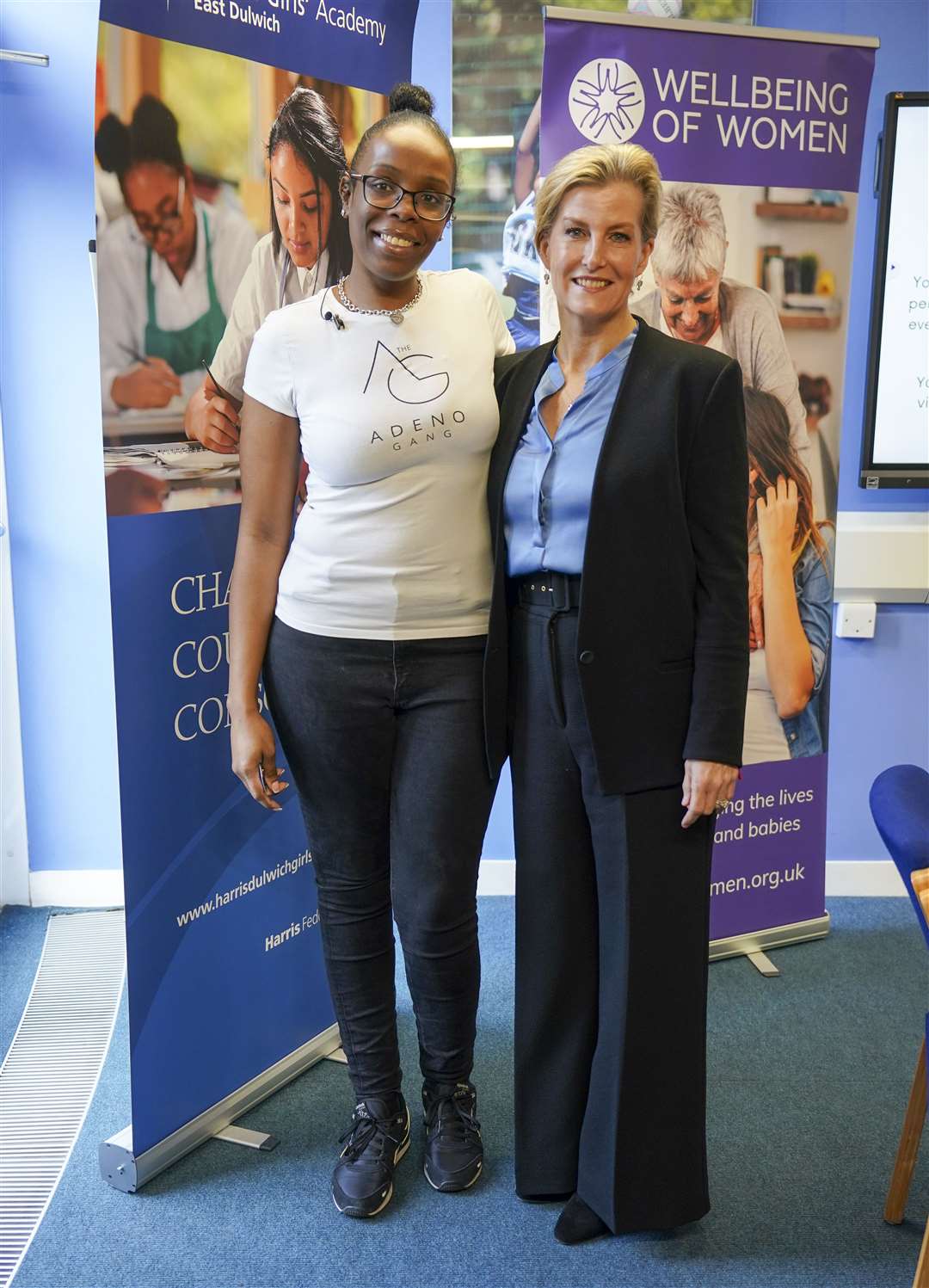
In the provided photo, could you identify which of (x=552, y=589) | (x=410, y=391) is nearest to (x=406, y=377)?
(x=410, y=391)

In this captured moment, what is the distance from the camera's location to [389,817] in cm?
189

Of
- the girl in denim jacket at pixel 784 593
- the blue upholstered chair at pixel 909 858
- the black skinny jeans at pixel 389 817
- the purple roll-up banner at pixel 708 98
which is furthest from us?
the girl in denim jacket at pixel 784 593

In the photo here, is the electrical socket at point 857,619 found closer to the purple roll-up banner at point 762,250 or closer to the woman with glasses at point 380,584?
the purple roll-up banner at point 762,250

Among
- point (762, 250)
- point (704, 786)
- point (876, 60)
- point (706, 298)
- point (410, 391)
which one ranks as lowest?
point (704, 786)

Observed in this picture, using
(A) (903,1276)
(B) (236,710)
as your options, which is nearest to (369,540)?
(B) (236,710)

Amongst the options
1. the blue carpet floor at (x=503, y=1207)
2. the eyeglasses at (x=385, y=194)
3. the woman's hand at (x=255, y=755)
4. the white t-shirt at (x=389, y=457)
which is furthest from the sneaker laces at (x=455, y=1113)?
the eyeglasses at (x=385, y=194)

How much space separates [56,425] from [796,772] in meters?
2.08

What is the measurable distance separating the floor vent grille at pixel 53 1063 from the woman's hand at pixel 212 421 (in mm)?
1340

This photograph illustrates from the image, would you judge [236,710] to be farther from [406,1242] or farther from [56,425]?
[56,425]

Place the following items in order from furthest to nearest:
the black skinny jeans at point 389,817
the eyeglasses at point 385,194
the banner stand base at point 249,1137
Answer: the banner stand base at point 249,1137 < the black skinny jeans at point 389,817 < the eyeglasses at point 385,194

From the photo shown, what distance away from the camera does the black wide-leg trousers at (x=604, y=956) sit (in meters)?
1.70

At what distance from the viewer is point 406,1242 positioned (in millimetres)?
1887

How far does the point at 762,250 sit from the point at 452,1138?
6.48ft

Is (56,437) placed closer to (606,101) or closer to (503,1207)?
(606,101)
